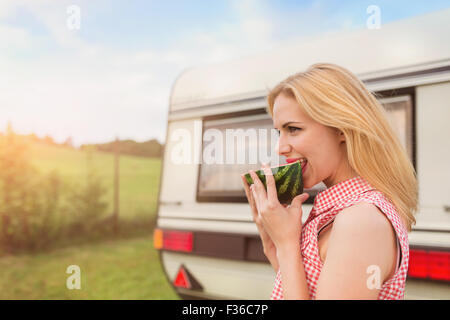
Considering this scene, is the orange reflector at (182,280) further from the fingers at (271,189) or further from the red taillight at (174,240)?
the fingers at (271,189)

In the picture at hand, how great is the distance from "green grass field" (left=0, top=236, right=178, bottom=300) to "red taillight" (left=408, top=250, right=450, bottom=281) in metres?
4.26

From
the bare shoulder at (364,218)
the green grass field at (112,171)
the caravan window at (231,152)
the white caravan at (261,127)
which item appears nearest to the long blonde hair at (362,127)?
the bare shoulder at (364,218)

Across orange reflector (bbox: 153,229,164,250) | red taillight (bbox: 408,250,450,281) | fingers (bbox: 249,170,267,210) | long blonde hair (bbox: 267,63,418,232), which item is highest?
long blonde hair (bbox: 267,63,418,232)

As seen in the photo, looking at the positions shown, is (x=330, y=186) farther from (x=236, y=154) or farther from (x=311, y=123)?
(x=236, y=154)

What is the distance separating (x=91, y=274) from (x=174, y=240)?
4667 millimetres

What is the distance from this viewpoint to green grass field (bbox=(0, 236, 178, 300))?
6.52 meters

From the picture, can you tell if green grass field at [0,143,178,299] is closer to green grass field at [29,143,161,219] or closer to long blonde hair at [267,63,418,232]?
green grass field at [29,143,161,219]

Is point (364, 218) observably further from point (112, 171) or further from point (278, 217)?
point (112, 171)

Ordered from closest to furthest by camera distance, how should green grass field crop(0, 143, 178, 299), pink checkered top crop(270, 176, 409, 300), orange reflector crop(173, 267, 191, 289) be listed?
pink checkered top crop(270, 176, 409, 300) < orange reflector crop(173, 267, 191, 289) < green grass field crop(0, 143, 178, 299)

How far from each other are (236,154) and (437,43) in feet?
5.88

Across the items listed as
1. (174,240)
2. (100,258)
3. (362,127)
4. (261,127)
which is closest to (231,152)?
(261,127)

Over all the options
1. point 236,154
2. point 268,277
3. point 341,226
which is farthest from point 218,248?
point 341,226

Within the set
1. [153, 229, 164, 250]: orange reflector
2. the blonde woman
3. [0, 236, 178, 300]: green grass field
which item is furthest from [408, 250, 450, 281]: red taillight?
[0, 236, 178, 300]: green grass field

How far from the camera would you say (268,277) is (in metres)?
3.31
